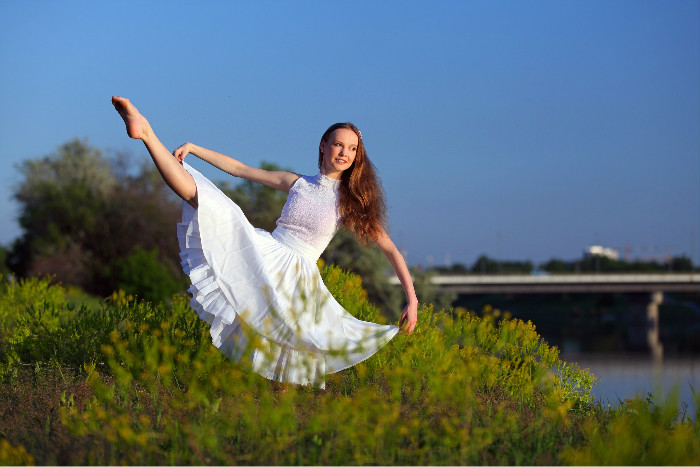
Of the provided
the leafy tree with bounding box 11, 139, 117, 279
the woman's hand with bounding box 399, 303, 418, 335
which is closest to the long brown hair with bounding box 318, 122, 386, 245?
the woman's hand with bounding box 399, 303, 418, 335

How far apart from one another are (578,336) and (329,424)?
38.3m

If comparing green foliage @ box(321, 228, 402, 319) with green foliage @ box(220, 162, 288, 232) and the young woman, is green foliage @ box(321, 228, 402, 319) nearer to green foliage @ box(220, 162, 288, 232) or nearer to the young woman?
green foliage @ box(220, 162, 288, 232)

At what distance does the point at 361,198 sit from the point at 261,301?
110 centimetres

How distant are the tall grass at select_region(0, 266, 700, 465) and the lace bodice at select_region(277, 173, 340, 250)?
3.19ft

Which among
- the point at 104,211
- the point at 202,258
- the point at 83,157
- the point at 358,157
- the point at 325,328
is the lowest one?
the point at 325,328

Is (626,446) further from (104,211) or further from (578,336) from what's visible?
(578,336)

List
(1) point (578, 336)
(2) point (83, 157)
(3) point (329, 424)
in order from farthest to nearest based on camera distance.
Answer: (2) point (83, 157) → (1) point (578, 336) → (3) point (329, 424)

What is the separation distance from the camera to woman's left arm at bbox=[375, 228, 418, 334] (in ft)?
16.1

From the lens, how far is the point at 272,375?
4.73 m

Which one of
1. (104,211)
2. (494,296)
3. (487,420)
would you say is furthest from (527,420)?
(494,296)

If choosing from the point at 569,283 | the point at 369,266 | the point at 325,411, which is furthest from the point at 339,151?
the point at 569,283

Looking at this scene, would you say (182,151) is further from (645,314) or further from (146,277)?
(645,314)

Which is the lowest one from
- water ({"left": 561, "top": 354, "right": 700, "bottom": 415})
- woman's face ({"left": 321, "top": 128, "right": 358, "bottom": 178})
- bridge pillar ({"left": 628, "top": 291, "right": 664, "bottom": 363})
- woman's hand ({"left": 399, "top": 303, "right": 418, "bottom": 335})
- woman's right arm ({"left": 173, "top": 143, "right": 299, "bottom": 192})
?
water ({"left": 561, "top": 354, "right": 700, "bottom": 415})

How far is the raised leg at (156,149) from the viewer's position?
4387 millimetres
